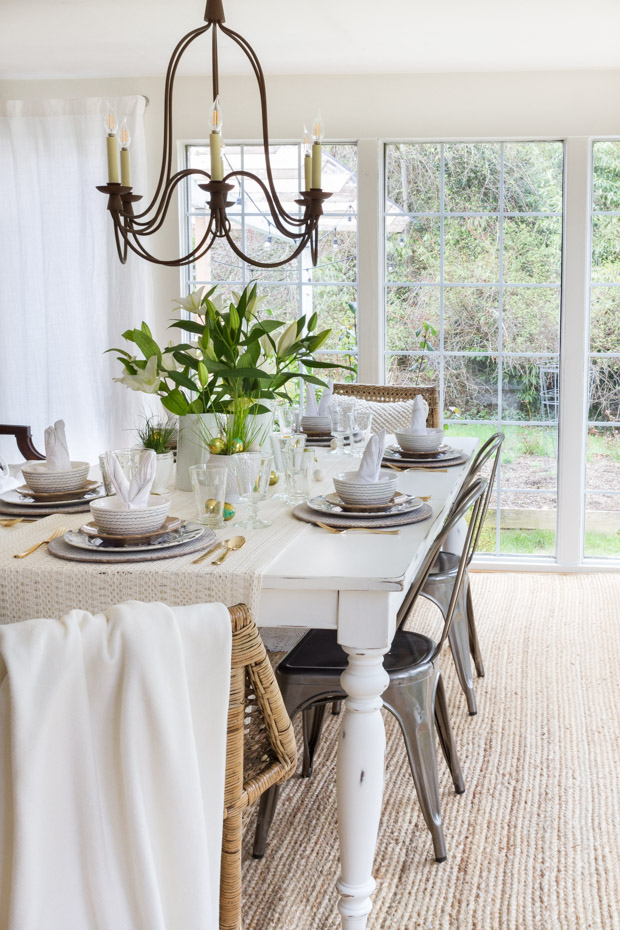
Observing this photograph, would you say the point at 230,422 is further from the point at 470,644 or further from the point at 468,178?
the point at 468,178

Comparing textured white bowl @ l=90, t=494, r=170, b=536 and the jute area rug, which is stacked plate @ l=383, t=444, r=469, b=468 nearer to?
the jute area rug

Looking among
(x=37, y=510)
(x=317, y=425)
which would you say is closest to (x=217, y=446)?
(x=37, y=510)

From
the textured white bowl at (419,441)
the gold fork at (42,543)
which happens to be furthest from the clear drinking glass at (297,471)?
the textured white bowl at (419,441)

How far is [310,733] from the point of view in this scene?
2.48 metres

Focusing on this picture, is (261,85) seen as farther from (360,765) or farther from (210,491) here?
(360,765)

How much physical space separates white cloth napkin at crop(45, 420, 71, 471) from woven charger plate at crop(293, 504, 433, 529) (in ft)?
2.03

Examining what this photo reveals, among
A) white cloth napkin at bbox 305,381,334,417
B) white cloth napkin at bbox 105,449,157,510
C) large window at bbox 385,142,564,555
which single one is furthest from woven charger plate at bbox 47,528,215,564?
large window at bbox 385,142,564,555

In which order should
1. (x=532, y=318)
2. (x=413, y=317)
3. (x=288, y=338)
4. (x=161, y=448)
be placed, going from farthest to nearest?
1. (x=413, y=317)
2. (x=532, y=318)
3. (x=161, y=448)
4. (x=288, y=338)

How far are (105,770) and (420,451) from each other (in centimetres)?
183

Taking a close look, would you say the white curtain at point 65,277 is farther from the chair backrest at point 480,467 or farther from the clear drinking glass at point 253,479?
the clear drinking glass at point 253,479

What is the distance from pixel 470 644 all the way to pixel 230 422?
1.30 meters

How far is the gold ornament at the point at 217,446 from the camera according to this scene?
2.24m

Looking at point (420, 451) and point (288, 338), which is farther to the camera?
point (420, 451)

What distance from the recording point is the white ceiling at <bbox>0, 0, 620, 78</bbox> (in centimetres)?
331
